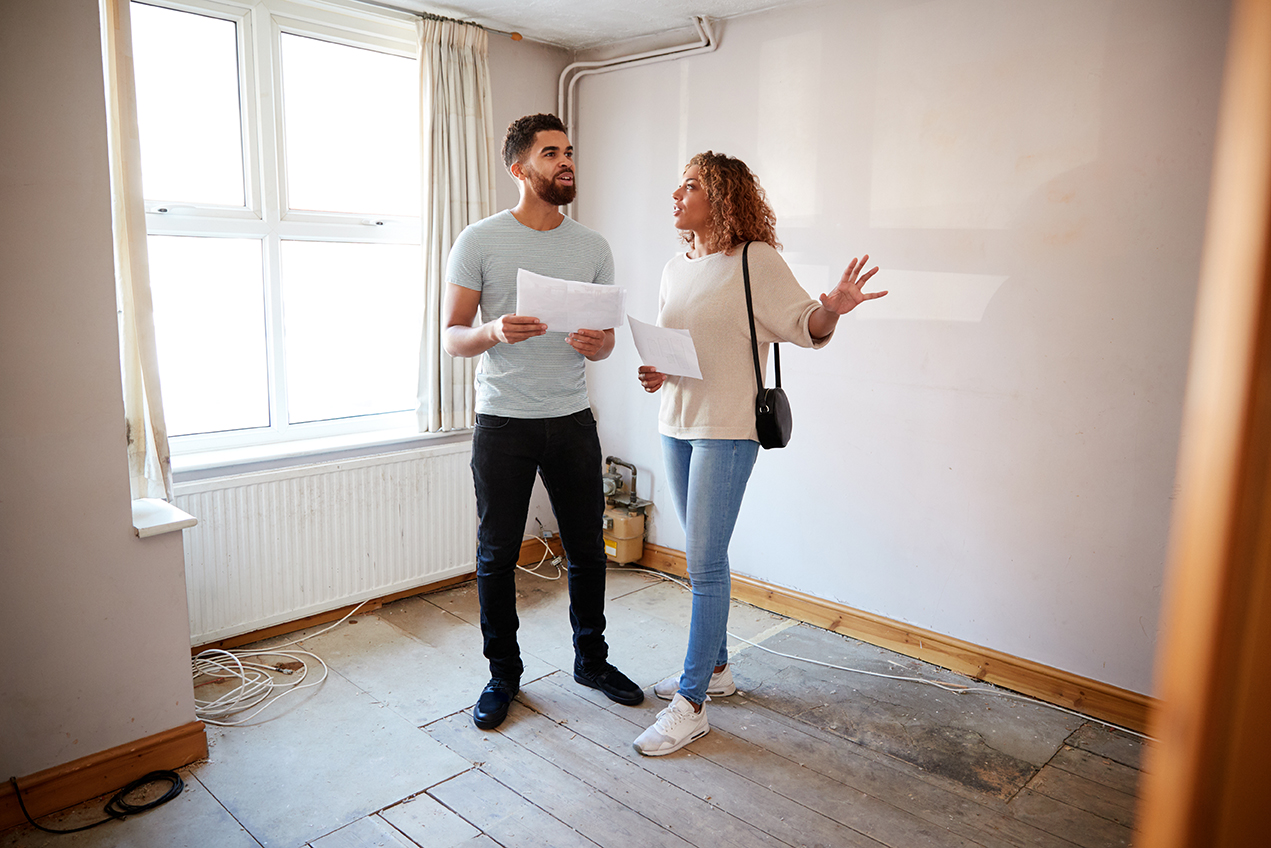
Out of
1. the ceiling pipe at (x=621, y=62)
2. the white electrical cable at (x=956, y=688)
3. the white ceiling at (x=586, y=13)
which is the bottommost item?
the white electrical cable at (x=956, y=688)

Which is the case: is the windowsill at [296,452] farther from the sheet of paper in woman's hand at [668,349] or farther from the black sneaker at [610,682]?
the sheet of paper in woman's hand at [668,349]

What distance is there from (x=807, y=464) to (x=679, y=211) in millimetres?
1352

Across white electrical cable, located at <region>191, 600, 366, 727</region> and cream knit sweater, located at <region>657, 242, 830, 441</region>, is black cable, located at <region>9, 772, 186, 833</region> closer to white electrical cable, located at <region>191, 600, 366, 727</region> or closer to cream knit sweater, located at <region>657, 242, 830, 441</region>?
white electrical cable, located at <region>191, 600, 366, 727</region>

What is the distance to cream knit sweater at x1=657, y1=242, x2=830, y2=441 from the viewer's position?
2.17 metres

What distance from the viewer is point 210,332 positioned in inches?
119

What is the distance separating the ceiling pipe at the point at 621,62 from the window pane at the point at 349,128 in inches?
28.0

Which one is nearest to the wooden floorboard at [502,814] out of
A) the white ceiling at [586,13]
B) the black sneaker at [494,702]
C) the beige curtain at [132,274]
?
the black sneaker at [494,702]

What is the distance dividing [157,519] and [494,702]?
105 cm

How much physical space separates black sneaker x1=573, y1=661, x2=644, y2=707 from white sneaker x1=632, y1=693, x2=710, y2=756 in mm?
193

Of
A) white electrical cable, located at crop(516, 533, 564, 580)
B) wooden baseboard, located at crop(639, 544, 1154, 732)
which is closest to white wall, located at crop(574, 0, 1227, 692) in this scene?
wooden baseboard, located at crop(639, 544, 1154, 732)

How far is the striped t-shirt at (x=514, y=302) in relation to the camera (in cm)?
234

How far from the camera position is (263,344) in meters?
3.16

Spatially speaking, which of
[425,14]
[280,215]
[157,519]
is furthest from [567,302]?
[425,14]

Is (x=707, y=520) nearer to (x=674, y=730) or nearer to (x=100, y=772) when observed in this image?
(x=674, y=730)
